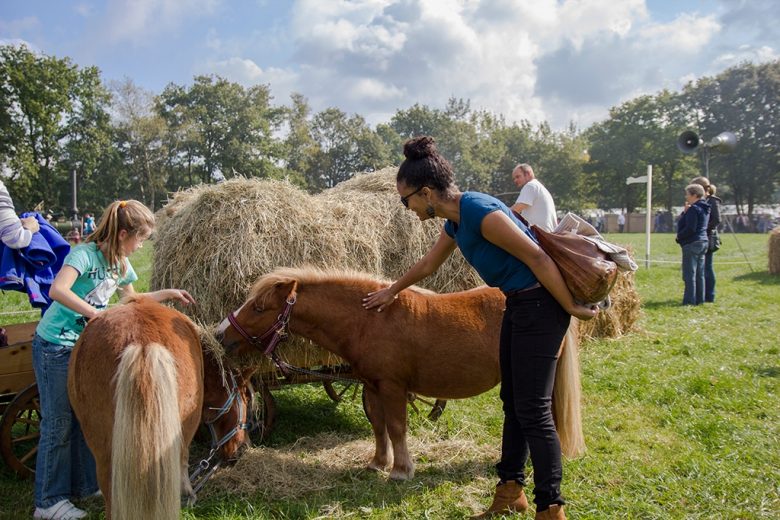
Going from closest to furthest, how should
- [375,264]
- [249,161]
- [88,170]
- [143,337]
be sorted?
[143,337]
[375,264]
[88,170]
[249,161]

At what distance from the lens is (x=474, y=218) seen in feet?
9.23

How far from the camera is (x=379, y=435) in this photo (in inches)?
165

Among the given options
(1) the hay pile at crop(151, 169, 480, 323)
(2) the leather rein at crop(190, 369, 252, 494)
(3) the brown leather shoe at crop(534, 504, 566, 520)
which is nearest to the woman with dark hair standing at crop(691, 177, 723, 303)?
(1) the hay pile at crop(151, 169, 480, 323)

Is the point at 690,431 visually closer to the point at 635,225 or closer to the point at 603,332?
the point at 603,332

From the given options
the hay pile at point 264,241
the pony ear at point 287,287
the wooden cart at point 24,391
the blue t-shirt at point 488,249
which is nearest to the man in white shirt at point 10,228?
the wooden cart at point 24,391

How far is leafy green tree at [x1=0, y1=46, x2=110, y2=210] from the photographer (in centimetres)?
Result: 3888

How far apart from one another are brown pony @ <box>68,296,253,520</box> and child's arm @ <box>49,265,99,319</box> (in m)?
0.21

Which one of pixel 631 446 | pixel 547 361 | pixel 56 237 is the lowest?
pixel 631 446

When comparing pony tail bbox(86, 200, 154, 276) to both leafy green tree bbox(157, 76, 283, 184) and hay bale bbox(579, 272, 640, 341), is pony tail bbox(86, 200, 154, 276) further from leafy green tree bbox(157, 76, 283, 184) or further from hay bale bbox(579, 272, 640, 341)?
leafy green tree bbox(157, 76, 283, 184)

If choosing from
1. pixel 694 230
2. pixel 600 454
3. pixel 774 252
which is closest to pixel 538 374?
pixel 600 454

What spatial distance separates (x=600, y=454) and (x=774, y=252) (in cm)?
1393

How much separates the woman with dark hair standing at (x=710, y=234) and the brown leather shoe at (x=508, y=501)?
30.1ft

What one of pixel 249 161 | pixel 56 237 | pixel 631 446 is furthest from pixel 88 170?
pixel 631 446

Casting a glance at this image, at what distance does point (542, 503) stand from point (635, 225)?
54.7 m
